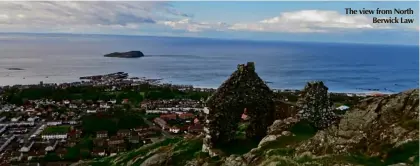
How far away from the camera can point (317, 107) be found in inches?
814

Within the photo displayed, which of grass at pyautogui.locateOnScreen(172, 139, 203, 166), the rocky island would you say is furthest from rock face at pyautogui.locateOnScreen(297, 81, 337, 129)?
grass at pyautogui.locateOnScreen(172, 139, 203, 166)

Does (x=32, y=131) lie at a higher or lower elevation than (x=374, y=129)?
lower

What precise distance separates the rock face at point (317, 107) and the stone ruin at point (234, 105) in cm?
184

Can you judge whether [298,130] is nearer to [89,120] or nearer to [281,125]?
[281,125]

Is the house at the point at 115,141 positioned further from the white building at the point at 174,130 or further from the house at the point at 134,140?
the white building at the point at 174,130

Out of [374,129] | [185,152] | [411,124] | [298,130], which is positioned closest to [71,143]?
[185,152]

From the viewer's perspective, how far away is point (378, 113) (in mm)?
15164

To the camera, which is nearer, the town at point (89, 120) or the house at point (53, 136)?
the town at point (89, 120)

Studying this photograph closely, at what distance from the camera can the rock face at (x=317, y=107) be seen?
20.5m

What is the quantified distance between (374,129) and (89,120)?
255 feet

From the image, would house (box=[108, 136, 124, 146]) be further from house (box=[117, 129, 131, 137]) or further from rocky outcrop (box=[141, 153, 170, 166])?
rocky outcrop (box=[141, 153, 170, 166])

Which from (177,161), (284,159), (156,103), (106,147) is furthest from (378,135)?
(156,103)

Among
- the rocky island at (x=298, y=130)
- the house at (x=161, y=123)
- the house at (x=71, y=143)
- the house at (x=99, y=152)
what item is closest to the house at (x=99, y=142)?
the house at (x=71, y=143)

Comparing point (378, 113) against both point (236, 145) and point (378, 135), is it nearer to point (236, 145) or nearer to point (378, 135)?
point (378, 135)
